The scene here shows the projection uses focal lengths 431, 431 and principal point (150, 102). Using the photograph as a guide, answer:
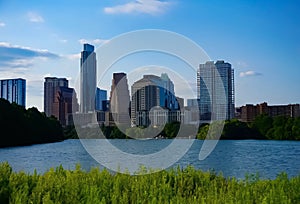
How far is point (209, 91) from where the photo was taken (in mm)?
16906

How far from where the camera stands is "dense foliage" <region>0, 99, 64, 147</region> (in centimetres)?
7225

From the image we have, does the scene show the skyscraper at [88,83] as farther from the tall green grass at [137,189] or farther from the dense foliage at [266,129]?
the dense foliage at [266,129]

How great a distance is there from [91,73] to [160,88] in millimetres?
2350

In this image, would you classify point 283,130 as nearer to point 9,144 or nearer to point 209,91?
point 9,144

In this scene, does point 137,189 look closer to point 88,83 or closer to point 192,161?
point 88,83

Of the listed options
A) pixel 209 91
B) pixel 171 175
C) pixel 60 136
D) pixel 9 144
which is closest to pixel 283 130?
pixel 60 136

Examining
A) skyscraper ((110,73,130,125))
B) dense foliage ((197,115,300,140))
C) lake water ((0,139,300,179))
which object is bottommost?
lake water ((0,139,300,179))

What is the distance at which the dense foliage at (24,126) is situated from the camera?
72250 millimetres

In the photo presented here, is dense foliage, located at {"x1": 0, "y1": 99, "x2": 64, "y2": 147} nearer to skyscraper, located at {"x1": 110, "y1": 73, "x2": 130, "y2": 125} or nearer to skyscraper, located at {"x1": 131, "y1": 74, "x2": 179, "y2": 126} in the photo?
skyscraper, located at {"x1": 131, "y1": 74, "x2": 179, "y2": 126}

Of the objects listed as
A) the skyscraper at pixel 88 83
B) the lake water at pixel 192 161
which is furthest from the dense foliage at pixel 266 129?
the skyscraper at pixel 88 83

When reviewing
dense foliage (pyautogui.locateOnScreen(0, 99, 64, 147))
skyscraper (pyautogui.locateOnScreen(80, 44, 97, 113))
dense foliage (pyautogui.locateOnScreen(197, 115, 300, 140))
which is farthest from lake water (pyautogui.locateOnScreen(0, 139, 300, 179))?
dense foliage (pyautogui.locateOnScreen(197, 115, 300, 140))

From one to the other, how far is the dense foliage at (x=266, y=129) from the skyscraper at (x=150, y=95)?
71674 millimetres

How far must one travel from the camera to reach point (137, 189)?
920 centimetres

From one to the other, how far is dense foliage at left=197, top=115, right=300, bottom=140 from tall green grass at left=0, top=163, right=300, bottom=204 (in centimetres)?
7648
